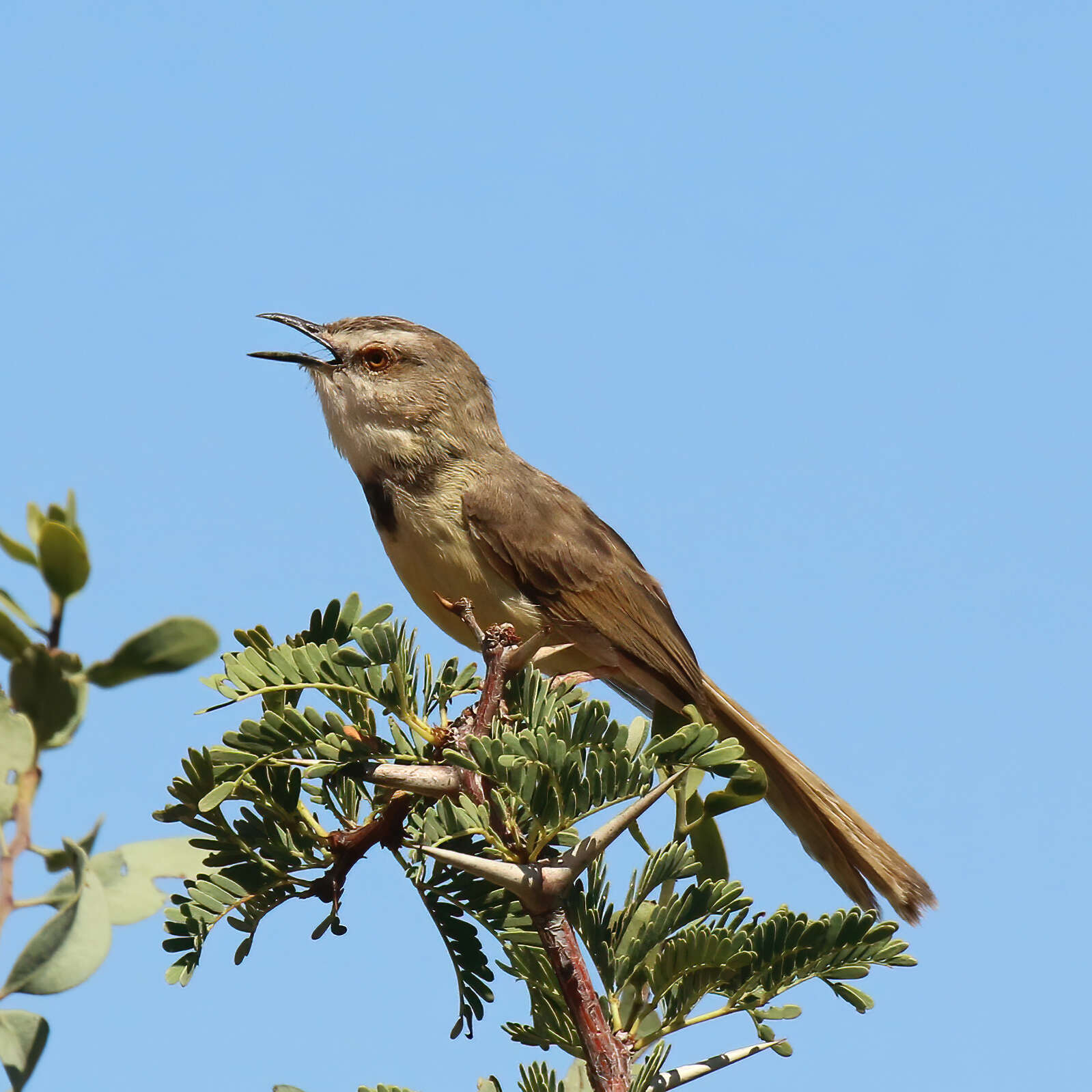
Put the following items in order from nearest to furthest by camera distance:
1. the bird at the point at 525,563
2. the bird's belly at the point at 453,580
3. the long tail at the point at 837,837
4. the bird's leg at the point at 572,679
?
the bird's leg at the point at 572,679
the long tail at the point at 837,837
the bird at the point at 525,563
the bird's belly at the point at 453,580

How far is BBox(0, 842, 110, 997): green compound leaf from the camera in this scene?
101 cm

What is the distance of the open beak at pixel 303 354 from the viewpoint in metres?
6.39

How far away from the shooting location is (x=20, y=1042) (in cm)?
103

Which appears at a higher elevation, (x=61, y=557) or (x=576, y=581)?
(x=576, y=581)

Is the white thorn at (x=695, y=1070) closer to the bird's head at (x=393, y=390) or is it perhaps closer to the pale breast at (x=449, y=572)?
the pale breast at (x=449, y=572)

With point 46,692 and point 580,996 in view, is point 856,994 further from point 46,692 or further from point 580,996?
point 46,692

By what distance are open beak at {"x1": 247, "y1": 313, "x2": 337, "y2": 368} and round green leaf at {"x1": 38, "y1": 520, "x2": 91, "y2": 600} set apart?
5541 mm

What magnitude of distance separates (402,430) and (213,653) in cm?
507

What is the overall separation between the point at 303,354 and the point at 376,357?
357 millimetres

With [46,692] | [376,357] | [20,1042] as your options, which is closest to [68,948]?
[20,1042]

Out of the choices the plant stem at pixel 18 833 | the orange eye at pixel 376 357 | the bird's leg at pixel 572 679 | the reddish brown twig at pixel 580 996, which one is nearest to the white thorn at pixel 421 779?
the reddish brown twig at pixel 580 996

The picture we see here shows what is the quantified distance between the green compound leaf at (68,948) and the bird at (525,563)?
3.60 m

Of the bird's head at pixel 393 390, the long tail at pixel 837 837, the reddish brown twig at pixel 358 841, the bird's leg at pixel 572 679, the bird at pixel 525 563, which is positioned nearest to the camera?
the reddish brown twig at pixel 358 841

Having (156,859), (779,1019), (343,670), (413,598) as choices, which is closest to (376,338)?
(413,598)
